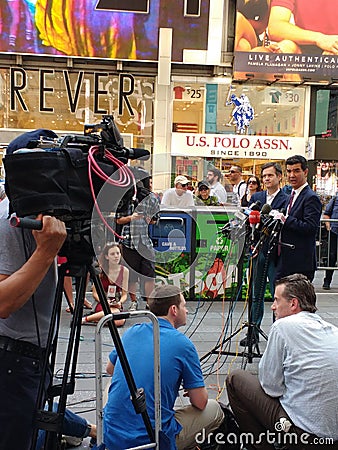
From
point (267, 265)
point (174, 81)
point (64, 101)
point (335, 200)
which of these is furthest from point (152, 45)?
point (267, 265)

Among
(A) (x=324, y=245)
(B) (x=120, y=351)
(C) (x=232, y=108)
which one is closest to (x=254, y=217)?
(B) (x=120, y=351)

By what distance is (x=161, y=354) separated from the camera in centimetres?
271

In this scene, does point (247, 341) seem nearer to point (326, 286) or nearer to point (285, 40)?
point (326, 286)

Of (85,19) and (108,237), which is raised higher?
(85,19)

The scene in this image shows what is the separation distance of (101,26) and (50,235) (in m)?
13.4

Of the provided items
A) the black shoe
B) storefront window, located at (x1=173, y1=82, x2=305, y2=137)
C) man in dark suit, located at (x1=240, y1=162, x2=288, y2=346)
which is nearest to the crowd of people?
the black shoe

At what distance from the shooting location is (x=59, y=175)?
5.91 ft

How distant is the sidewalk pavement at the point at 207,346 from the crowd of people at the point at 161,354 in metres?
0.35

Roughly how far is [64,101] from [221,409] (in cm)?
1272

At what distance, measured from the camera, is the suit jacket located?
5.02m

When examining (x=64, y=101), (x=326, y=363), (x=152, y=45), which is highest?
(x=152, y=45)

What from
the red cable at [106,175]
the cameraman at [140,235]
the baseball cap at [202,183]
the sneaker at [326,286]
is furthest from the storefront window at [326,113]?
the red cable at [106,175]

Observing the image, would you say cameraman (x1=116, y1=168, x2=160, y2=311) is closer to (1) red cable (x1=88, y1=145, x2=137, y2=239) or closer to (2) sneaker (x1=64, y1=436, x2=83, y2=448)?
(1) red cable (x1=88, y1=145, x2=137, y2=239)

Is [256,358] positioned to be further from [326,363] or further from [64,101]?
[64,101]
